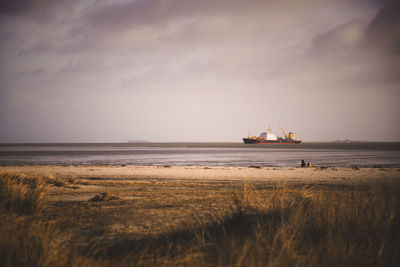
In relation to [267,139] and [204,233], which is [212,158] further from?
[267,139]

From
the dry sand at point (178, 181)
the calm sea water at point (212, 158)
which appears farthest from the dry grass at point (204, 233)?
the calm sea water at point (212, 158)

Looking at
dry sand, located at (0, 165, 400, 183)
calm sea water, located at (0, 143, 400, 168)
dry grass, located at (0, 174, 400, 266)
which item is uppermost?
dry grass, located at (0, 174, 400, 266)

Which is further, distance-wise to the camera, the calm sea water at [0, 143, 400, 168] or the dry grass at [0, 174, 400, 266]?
the calm sea water at [0, 143, 400, 168]

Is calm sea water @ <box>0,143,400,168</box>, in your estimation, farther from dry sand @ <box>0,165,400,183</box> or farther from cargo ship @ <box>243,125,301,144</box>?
cargo ship @ <box>243,125,301,144</box>

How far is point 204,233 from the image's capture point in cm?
491

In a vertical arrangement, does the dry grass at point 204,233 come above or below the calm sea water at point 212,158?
above

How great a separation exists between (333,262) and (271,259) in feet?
2.71

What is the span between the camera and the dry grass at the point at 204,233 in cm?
356

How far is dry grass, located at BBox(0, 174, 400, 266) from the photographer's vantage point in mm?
3557

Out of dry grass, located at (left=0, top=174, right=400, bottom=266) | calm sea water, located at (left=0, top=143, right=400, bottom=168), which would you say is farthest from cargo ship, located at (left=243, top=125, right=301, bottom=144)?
dry grass, located at (left=0, top=174, right=400, bottom=266)

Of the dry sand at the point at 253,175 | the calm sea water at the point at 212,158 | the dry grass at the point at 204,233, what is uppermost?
the dry grass at the point at 204,233

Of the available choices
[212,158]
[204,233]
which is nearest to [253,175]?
[204,233]

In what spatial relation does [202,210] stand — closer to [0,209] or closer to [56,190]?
[0,209]

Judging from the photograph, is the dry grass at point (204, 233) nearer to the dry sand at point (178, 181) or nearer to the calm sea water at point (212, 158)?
the dry sand at point (178, 181)
